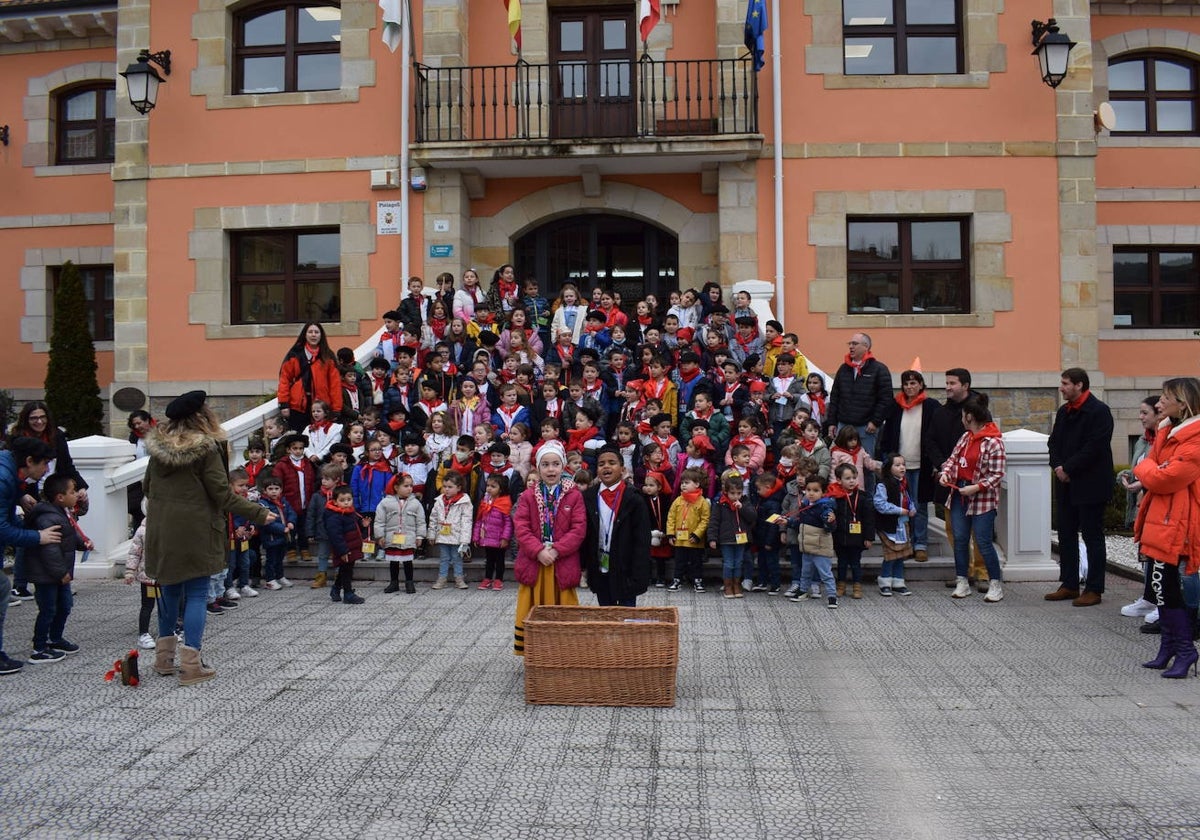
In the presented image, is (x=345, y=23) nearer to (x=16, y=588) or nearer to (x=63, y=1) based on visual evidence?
(x=63, y=1)

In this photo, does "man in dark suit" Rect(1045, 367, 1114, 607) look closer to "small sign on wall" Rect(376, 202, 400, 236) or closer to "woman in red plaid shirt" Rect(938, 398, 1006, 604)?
"woman in red plaid shirt" Rect(938, 398, 1006, 604)

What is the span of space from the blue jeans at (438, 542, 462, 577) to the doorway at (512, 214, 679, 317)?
6.70 m

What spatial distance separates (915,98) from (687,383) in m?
6.24

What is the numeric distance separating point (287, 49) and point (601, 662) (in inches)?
500

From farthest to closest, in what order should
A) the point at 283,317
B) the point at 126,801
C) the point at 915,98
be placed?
the point at 283,317 < the point at 915,98 < the point at 126,801

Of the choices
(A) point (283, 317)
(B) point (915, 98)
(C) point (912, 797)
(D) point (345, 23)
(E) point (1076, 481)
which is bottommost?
(C) point (912, 797)

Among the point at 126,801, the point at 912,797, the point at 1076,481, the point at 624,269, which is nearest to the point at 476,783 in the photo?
the point at 126,801

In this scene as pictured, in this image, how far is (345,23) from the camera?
14664 mm

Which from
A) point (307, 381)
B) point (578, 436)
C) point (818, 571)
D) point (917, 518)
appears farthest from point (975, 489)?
point (307, 381)

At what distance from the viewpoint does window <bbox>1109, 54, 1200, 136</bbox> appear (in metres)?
16.2

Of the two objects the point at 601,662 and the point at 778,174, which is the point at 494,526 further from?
the point at 778,174

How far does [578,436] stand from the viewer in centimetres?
1018

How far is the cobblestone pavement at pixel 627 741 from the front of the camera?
4.13m

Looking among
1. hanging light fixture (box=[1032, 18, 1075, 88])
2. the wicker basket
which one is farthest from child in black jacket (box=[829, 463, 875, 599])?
hanging light fixture (box=[1032, 18, 1075, 88])
